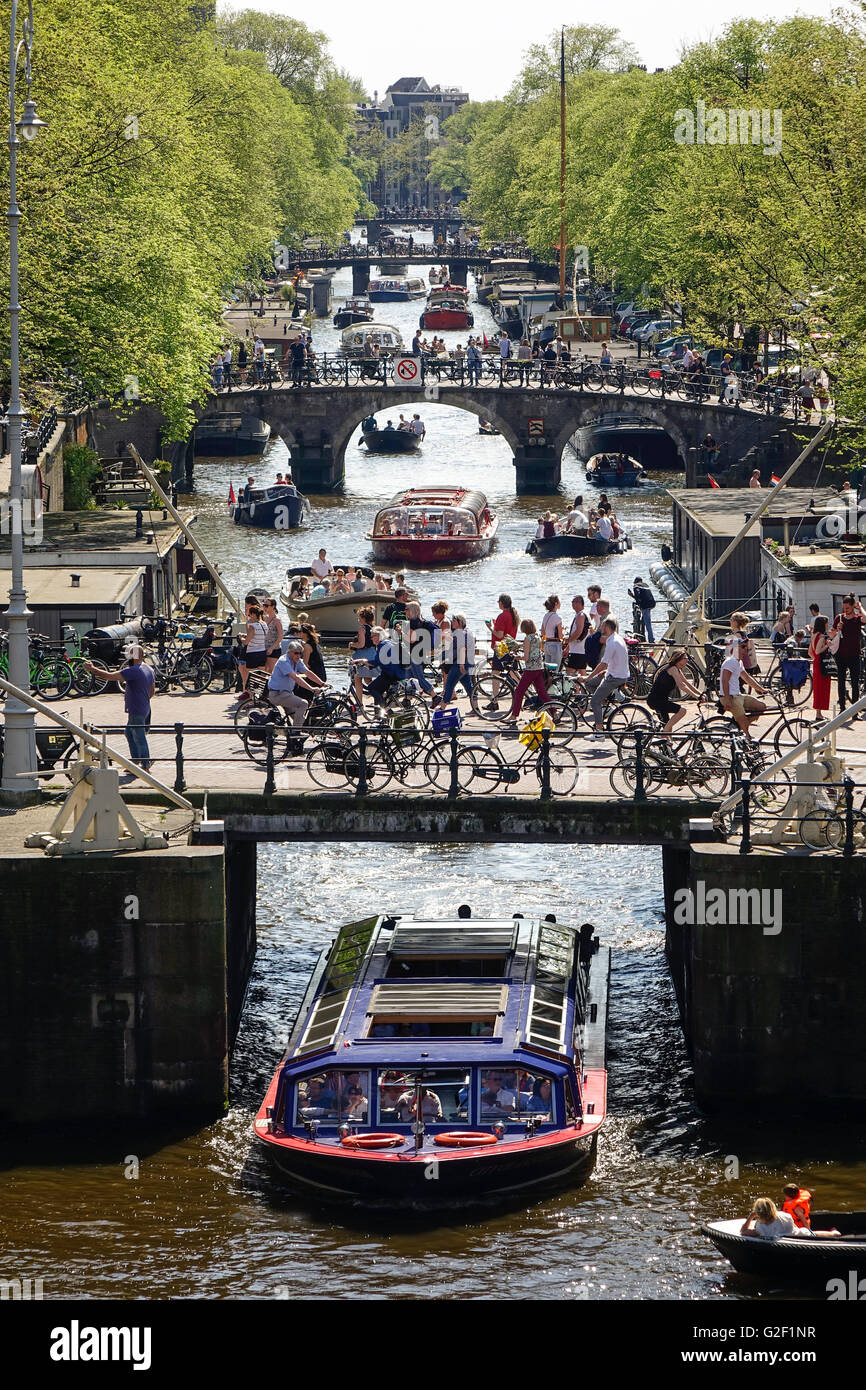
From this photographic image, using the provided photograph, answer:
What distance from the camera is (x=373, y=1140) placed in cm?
2331

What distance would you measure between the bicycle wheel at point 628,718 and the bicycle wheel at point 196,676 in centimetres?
683

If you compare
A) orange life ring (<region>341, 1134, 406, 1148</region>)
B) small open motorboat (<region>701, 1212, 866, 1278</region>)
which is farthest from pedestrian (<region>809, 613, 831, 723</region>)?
small open motorboat (<region>701, 1212, 866, 1278</region>)

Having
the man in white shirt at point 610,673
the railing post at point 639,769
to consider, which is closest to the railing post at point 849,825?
the railing post at point 639,769

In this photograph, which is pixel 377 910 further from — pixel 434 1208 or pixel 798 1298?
pixel 798 1298

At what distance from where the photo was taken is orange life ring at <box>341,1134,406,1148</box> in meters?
23.3

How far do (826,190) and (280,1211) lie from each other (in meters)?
35.1

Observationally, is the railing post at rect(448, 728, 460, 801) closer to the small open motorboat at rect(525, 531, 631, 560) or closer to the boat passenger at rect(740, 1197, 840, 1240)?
the boat passenger at rect(740, 1197, 840, 1240)

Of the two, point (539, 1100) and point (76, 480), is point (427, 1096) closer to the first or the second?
point (539, 1100)

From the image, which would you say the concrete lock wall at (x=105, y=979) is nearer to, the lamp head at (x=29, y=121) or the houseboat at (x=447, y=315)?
the lamp head at (x=29, y=121)

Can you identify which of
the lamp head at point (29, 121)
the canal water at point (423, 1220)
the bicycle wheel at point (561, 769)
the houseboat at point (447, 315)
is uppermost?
the houseboat at point (447, 315)

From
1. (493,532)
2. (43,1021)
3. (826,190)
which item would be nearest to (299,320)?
(493,532)

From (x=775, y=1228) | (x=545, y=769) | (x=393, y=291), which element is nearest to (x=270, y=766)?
(x=545, y=769)

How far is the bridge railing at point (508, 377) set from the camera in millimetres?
80000
